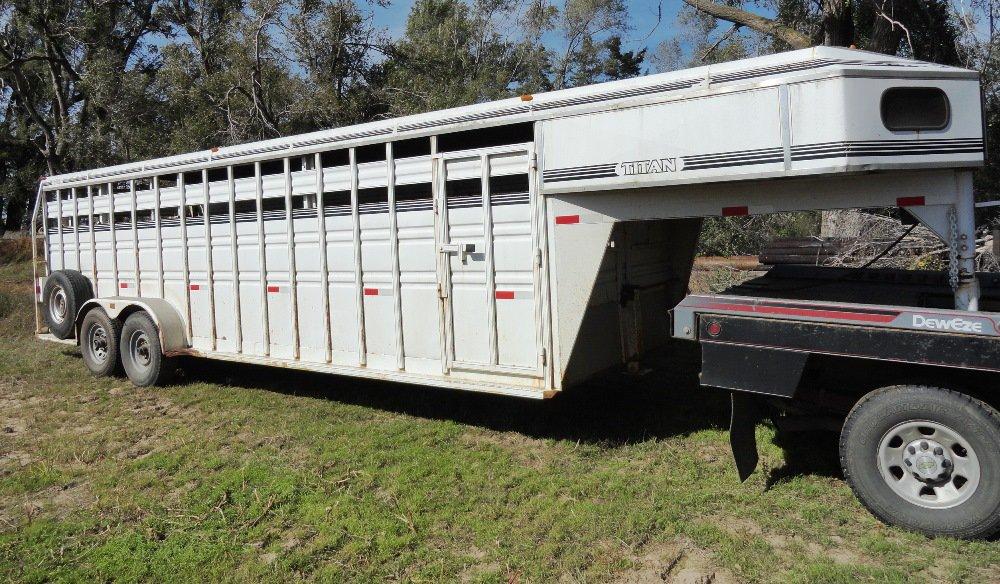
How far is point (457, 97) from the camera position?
20.0 m

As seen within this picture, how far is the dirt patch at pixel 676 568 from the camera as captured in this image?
12.7 ft

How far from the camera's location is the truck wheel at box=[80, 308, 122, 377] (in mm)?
8914

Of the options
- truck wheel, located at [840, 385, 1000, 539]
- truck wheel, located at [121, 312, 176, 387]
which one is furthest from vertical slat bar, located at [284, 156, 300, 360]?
truck wheel, located at [840, 385, 1000, 539]

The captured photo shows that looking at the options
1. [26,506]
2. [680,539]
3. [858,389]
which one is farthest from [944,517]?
[26,506]

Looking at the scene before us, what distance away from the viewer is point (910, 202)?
4344 mm

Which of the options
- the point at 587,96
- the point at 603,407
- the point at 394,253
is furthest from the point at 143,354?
the point at 587,96

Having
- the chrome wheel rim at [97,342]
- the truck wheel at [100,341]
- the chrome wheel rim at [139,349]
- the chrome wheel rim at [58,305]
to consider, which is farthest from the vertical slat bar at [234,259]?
the chrome wheel rim at [58,305]

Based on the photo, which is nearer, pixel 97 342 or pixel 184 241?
pixel 184 241

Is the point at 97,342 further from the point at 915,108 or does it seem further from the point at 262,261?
the point at 915,108

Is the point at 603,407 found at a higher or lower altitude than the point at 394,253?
lower

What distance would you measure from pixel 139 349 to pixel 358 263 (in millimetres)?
3795

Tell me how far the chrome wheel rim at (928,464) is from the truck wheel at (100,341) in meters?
8.19

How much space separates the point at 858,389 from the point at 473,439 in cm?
297

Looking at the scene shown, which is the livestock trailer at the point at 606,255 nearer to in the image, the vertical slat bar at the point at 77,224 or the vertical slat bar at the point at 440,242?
the vertical slat bar at the point at 440,242
